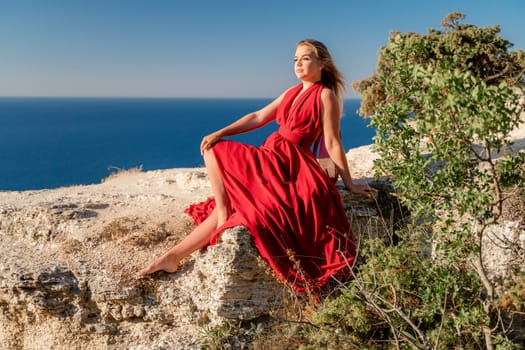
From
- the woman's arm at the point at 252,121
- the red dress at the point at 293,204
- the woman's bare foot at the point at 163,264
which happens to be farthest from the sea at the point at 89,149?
the red dress at the point at 293,204

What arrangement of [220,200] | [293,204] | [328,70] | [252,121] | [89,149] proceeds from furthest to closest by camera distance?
[89,149] < [252,121] < [328,70] < [220,200] < [293,204]

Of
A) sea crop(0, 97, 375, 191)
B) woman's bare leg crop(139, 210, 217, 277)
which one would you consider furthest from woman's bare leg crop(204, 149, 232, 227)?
sea crop(0, 97, 375, 191)

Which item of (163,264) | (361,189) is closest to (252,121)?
(361,189)

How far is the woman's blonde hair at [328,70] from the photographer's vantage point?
5641mm

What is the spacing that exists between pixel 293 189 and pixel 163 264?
5.51 ft

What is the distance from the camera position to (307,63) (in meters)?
5.59

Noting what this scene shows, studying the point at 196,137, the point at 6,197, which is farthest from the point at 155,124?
the point at 6,197

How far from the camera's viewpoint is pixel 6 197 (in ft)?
26.6

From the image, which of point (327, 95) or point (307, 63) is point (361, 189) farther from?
point (307, 63)

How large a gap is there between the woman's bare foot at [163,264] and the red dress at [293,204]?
550mm

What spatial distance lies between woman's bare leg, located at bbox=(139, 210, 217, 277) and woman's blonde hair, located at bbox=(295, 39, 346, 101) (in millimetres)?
2056

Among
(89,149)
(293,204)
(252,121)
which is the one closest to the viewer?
(293,204)

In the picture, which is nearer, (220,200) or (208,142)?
(220,200)

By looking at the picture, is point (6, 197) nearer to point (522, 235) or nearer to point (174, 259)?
point (174, 259)
